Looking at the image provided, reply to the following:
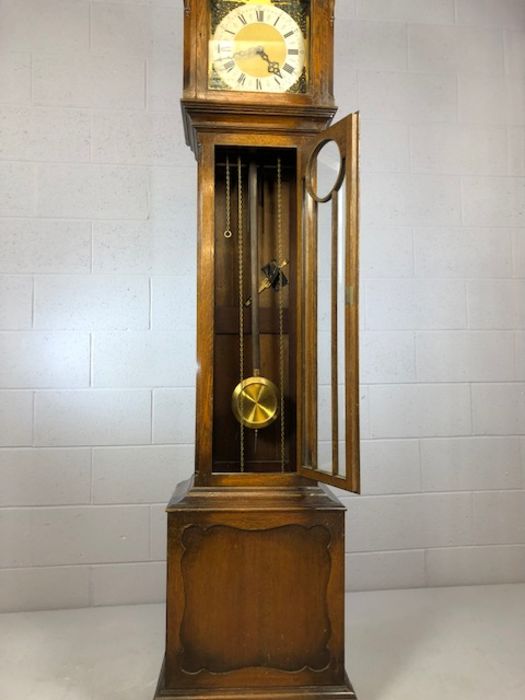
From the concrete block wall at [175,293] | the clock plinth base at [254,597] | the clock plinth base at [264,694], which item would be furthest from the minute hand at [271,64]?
the clock plinth base at [264,694]

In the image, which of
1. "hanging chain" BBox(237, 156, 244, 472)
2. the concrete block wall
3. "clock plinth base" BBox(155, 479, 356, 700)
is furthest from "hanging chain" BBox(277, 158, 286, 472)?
the concrete block wall

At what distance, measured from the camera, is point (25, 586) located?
2.00 m

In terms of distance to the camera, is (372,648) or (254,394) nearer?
(254,394)

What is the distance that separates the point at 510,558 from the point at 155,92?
7.79ft

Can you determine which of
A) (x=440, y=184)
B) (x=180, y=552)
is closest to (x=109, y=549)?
(x=180, y=552)

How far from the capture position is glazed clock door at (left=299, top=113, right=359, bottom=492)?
1301 millimetres

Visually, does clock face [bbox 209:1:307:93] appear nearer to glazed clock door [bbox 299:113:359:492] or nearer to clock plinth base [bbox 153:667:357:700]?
glazed clock door [bbox 299:113:359:492]

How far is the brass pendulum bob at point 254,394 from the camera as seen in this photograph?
1.54m

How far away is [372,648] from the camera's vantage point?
1.69 m

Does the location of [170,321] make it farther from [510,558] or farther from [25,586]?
[510,558]

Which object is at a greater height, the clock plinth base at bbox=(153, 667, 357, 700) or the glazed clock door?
the glazed clock door

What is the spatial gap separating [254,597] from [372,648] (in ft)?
1.84

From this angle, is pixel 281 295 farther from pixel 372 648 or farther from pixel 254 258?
pixel 372 648

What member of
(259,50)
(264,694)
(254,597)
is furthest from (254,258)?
(264,694)
